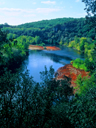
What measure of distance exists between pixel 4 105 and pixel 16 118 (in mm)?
690

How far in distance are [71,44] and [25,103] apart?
55.0 metres

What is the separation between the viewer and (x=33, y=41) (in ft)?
229

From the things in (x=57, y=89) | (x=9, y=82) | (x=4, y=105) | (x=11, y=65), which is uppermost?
(x=9, y=82)

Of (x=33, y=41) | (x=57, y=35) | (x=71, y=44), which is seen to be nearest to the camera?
(x=71, y=44)

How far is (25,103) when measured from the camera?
233 inches

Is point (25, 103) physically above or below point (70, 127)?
above

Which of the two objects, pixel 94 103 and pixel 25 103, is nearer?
pixel 94 103

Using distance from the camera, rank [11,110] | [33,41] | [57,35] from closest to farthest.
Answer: [11,110], [33,41], [57,35]

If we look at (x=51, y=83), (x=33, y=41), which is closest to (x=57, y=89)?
(x=51, y=83)

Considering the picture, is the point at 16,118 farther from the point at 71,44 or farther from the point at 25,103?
the point at 71,44

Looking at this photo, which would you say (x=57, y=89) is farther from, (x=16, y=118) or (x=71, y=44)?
(x=71, y=44)

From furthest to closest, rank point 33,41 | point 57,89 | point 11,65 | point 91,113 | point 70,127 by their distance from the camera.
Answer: point 33,41, point 11,65, point 57,89, point 70,127, point 91,113

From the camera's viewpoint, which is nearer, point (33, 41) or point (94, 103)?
point (94, 103)

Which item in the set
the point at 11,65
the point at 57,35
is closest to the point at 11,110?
the point at 11,65
